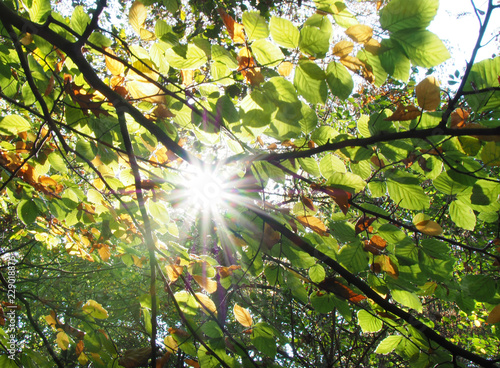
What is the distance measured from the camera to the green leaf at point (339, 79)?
732 mm

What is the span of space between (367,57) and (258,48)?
0.96ft

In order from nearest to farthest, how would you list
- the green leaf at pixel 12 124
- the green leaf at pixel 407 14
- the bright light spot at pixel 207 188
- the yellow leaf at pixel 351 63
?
the green leaf at pixel 407 14, the yellow leaf at pixel 351 63, the bright light spot at pixel 207 188, the green leaf at pixel 12 124

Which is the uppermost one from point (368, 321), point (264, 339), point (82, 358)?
point (368, 321)

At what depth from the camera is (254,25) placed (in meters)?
0.70

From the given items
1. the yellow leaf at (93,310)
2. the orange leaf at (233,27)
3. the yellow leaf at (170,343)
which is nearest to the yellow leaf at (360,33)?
the orange leaf at (233,27)

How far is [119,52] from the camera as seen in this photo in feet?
14.0

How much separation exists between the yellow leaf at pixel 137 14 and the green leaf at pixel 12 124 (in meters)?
0.75

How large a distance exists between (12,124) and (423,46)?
1.62 m

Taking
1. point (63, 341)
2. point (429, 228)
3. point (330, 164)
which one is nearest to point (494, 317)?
point (429, 228)

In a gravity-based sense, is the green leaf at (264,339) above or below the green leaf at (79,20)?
below

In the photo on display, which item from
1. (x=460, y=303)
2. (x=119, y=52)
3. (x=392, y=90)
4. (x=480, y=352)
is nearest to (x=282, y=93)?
(x=460, y=303)

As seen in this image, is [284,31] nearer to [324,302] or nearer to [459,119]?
[459,119]

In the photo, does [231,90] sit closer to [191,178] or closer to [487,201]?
[191,178]

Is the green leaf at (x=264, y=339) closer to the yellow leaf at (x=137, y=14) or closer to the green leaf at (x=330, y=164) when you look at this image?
the green leaf at (x=330, y=164)
